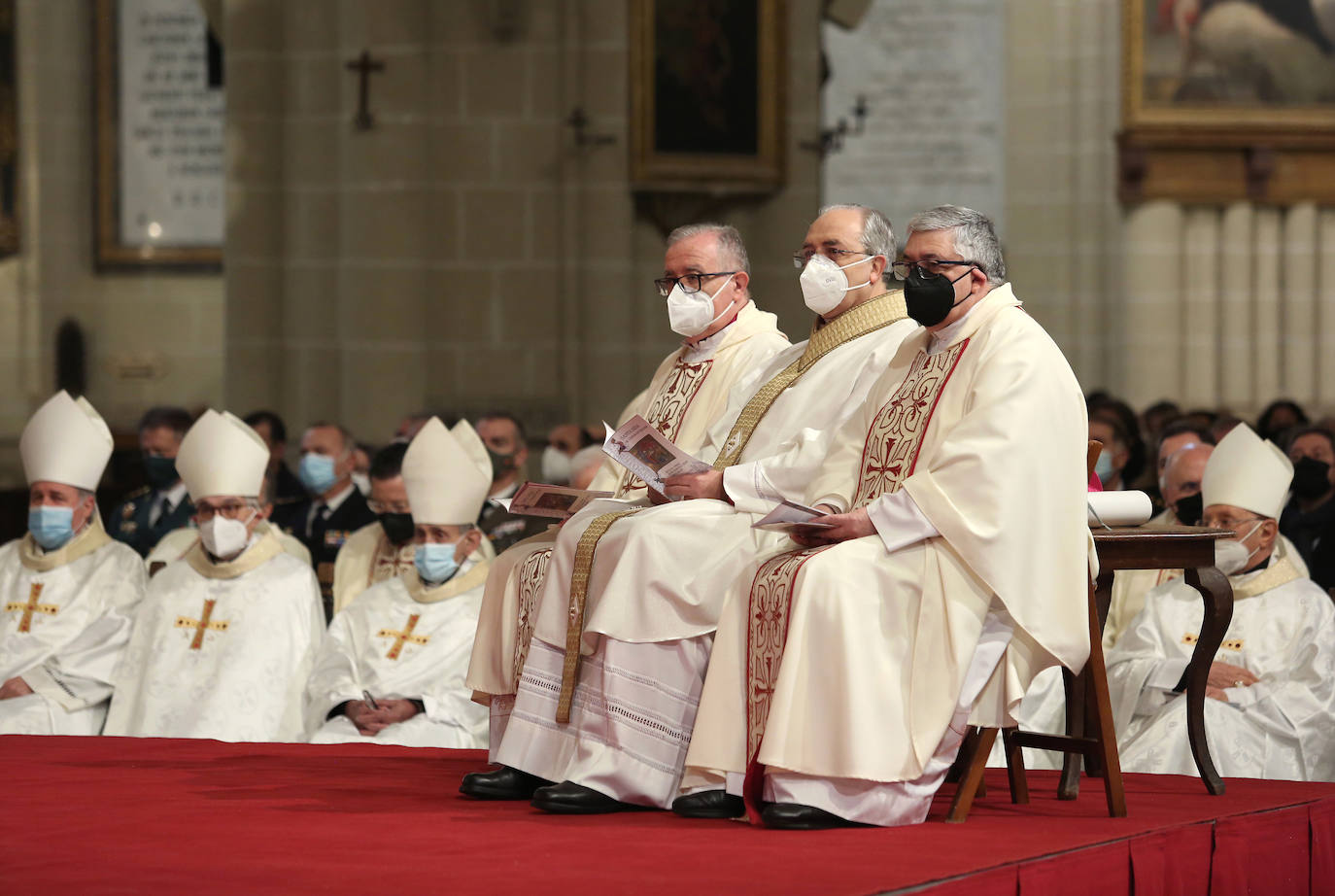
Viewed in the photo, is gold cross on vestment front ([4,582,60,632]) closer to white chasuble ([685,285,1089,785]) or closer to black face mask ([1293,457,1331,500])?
white chasuble ([685,285,1089,785])

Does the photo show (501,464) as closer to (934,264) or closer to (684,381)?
(684,381)

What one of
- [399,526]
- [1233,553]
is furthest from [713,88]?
[1233,553]

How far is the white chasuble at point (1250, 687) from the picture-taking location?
631 cm

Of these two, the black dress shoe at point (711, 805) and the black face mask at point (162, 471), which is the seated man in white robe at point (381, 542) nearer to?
the black face mask at point (162, 471)

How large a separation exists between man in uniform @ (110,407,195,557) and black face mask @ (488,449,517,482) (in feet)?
4.70

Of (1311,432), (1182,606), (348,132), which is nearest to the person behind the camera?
(1182,606)

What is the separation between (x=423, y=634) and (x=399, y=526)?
21.9 inches

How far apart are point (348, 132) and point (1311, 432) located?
5.63 meters

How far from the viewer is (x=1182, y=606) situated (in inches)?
266

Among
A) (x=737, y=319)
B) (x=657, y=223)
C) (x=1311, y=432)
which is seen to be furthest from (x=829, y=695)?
(x=657, y=223)

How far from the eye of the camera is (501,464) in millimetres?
9297

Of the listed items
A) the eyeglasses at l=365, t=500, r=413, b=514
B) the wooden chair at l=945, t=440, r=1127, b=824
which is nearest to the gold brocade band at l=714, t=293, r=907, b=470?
the wooden chair at l=945, t=440, r=1127, b=824

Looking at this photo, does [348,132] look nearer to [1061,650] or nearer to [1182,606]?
[1182,606]

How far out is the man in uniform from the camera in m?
9.28
